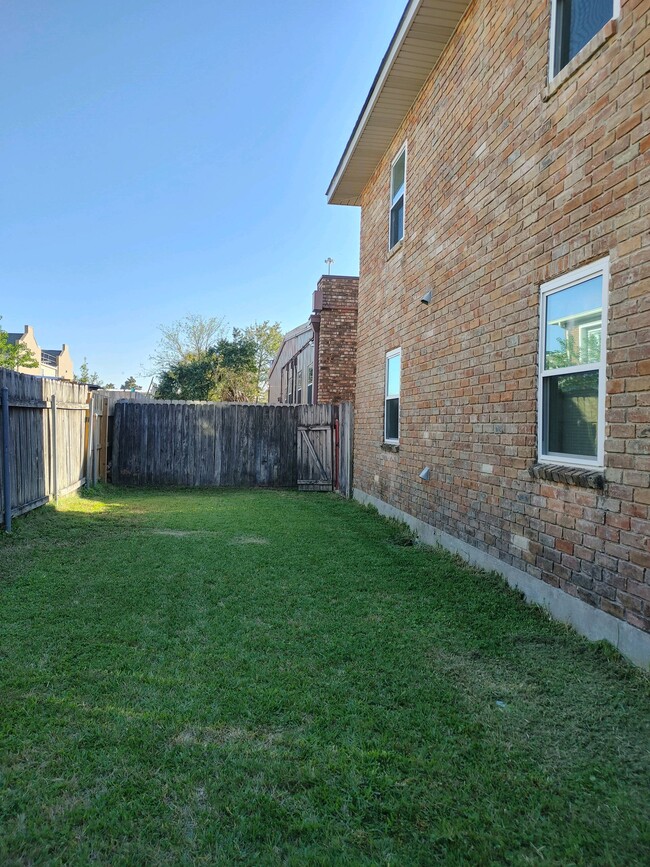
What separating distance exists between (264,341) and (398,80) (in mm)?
25900

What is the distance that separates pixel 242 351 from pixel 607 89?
23769 millimetres

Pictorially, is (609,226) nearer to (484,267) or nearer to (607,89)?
(607,89)

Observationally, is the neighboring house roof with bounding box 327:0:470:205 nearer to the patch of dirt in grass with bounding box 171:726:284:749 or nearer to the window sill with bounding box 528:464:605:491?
the window sill with bounding box 528:464:605:491

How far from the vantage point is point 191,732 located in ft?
8.05

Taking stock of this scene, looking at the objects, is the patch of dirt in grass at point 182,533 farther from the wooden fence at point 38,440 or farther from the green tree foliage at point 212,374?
the green tree foliage at point 212,374

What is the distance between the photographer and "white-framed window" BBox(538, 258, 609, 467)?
350 cm

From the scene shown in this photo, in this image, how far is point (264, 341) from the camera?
107 ft

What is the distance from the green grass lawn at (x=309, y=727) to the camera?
1.83m

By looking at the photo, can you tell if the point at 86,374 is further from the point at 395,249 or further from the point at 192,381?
the point at 395,249

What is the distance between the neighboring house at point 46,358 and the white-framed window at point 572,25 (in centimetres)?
4074

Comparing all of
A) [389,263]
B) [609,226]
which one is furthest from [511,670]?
[389,263]

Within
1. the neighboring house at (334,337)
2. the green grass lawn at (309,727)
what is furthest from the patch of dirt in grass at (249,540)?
the neighboring house at (334,337)

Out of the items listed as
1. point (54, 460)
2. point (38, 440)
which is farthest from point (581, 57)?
point (54, 460)

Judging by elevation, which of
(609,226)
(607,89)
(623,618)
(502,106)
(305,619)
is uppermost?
(502,106)
